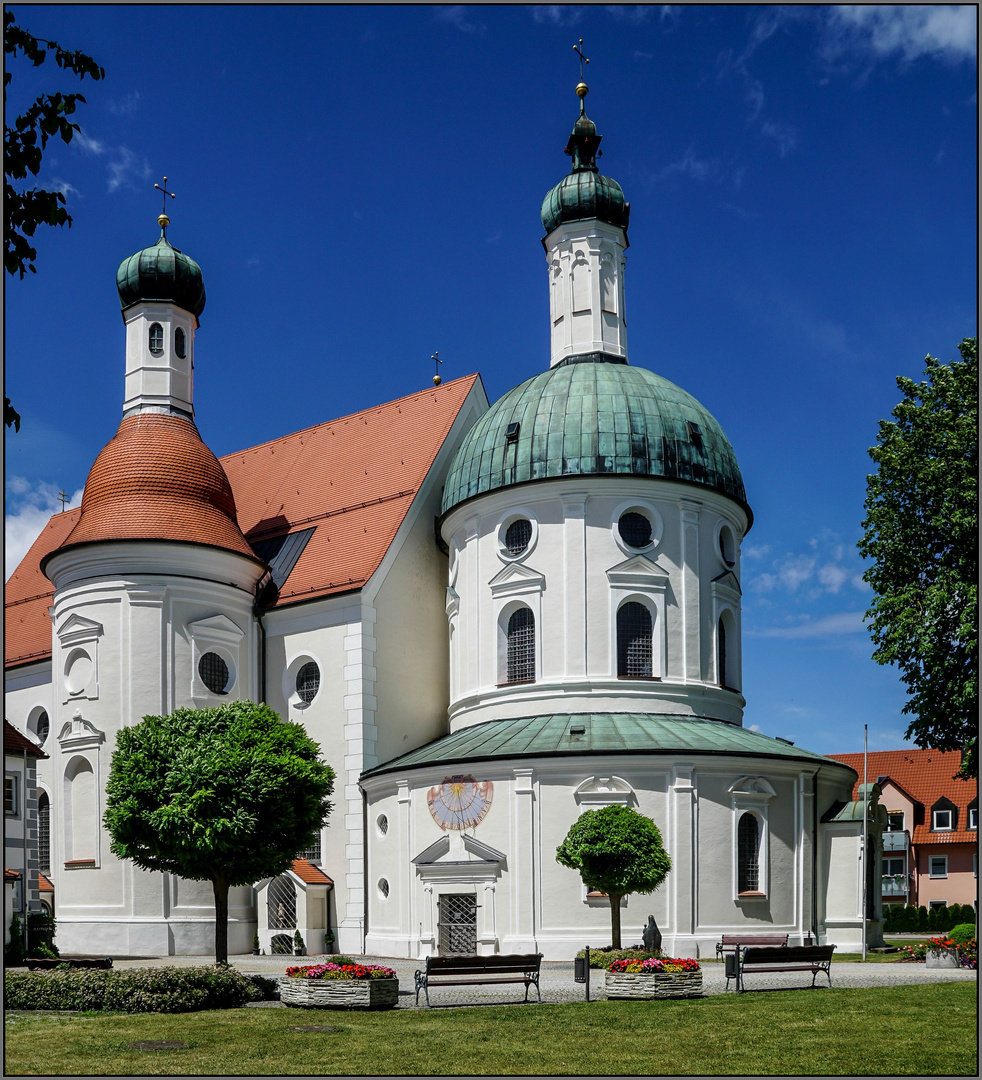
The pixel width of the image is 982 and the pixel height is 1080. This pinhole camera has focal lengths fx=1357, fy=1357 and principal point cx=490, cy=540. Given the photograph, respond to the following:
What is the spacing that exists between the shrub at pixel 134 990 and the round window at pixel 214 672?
1757 centimetres

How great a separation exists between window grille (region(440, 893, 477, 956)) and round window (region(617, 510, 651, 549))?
36.7 ft

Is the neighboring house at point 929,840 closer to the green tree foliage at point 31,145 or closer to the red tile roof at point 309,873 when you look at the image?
the red tile roof at point 309,873

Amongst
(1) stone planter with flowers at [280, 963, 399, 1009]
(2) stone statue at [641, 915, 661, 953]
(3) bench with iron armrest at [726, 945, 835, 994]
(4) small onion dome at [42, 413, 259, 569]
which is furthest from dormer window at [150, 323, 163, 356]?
(3) bench with iron armrest at [726, 945, 835, 994]

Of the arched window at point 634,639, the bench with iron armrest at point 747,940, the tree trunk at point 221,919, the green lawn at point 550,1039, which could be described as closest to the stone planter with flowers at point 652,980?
the green lawn at point 550,1039

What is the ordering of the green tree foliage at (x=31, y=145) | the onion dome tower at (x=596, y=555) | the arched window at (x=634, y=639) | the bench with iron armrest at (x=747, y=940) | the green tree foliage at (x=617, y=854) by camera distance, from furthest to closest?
the arched window at (x=634, y=639) < the onion dome tower at (x=596, y=555) < the bench with iron armrest at (x=747, y=940) < the green tree foliage at (x=617, y=854) < the green tree foliage at (x=31, y=145)

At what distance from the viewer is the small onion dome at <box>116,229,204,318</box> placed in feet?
150

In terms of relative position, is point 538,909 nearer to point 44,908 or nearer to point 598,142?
point 44,908

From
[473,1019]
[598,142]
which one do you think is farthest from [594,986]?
[598,142]

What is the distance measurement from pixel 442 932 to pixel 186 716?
948 cm

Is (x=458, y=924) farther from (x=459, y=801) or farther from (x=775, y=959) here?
(x=775, y=959)

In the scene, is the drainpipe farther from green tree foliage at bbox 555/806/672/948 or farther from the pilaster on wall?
green tree foliage at bbox 555/806/672/948

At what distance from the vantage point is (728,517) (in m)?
41.5

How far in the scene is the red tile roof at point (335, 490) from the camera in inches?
1686

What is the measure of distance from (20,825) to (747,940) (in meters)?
20.8
